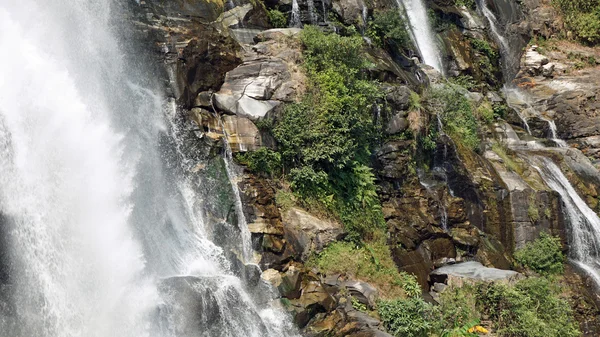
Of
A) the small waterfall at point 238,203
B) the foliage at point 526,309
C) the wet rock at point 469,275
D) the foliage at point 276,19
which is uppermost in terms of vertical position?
the foliage at point 276,19

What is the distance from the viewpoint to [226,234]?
617 inches

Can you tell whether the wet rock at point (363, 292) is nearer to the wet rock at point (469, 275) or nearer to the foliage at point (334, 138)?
the foliage at point (334, 138)

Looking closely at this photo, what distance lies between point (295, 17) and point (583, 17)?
25081 mm

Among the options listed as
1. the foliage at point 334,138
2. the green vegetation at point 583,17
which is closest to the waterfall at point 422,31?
the foliage at point 334,138

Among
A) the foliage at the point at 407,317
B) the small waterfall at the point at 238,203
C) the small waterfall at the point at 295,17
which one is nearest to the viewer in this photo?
the foliage at the point at 407,317

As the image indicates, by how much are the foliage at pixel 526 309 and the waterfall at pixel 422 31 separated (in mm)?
16306

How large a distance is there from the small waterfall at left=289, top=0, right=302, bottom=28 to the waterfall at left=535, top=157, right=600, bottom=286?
11.8 meters

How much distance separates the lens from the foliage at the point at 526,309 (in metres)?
16.2

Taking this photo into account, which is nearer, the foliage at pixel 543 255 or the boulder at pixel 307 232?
the boulder at pixel 307 232

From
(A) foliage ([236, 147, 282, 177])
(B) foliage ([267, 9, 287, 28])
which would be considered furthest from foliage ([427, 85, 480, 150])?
(A) foliage ([236, 147, 282, 177])

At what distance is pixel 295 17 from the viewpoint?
23641 millimetres

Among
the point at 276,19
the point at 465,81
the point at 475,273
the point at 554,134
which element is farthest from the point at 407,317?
the point at 554,134

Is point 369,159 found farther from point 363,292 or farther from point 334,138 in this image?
point 363,292

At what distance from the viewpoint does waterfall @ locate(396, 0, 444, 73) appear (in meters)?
31.1
